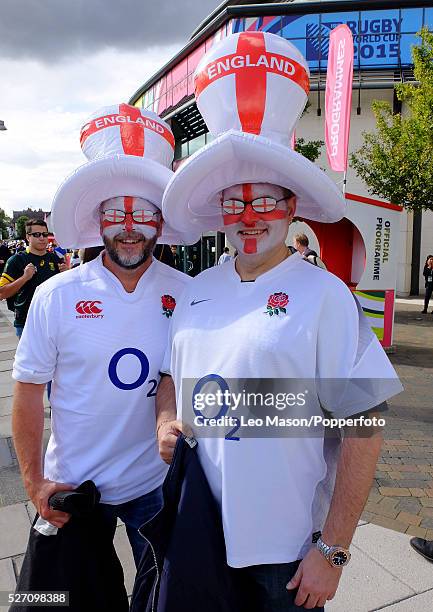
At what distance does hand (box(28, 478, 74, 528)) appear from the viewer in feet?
5.48

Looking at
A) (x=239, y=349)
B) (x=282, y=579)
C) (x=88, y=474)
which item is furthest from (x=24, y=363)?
(x=282, y=579)

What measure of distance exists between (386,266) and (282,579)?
7436mm

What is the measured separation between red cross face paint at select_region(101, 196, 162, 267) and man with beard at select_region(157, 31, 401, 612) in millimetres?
305

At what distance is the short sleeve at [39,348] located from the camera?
5.71 ft

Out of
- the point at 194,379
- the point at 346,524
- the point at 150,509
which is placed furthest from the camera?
the point at 150,509

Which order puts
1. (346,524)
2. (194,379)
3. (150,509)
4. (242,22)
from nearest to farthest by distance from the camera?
(346,524) → (194,379) → (150,509) → (242,22)

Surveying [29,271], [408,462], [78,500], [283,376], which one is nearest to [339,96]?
[29,271]

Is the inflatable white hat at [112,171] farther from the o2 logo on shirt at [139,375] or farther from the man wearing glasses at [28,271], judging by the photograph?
the man wearing glasses at [28,271]

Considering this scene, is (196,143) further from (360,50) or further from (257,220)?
(257,220)

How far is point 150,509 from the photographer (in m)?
1.86

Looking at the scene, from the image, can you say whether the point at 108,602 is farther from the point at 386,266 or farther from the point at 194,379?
the point at 386,266

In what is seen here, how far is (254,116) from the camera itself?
1544 mm

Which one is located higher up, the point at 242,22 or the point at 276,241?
the point at 242,22

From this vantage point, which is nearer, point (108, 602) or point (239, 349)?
point (239, 349)
